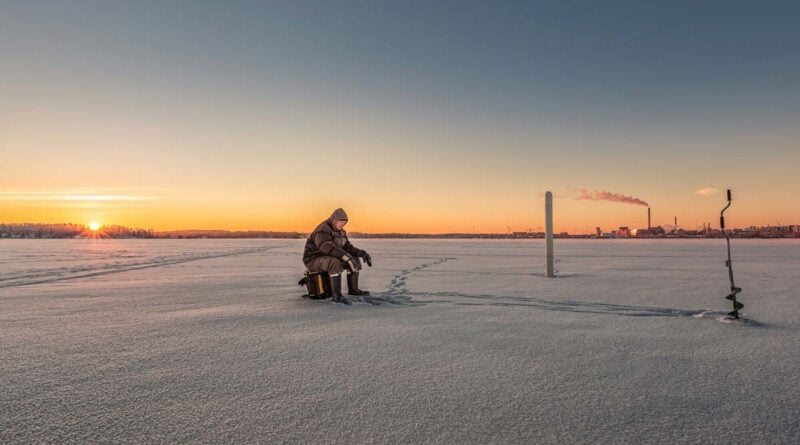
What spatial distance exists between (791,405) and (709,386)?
0.40 m

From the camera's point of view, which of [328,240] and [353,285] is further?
[353,285]

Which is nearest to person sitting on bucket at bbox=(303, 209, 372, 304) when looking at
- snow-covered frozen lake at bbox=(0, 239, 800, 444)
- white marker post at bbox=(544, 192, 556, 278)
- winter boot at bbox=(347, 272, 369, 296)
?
winter boot at bbox=(347, 272, 369, 296)

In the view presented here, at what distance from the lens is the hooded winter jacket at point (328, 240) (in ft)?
22.2

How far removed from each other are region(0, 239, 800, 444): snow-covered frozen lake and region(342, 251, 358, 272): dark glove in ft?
2.77

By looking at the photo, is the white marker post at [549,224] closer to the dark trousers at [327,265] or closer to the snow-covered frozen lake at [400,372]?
the snow-covered frozen lake at [400,372]

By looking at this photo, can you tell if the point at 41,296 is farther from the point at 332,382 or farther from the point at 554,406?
the point at 554,406

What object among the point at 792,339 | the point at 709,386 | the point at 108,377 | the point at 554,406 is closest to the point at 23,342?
the point at 108,377

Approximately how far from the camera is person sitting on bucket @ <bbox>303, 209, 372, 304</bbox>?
6746 mm

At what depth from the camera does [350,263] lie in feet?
23.0

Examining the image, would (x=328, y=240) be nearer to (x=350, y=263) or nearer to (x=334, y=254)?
(x=334, y=254)

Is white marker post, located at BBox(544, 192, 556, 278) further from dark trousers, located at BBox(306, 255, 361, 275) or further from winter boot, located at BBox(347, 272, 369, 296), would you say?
dark trousers, located at BBox(306, 255, 361, 275)

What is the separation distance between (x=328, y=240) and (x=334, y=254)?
27 cm

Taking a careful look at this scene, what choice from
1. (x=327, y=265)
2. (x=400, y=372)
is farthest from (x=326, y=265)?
(x=400, y=372)

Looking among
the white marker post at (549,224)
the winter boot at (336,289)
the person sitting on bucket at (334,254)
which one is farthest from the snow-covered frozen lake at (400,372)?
the white marker post at (549,224)
